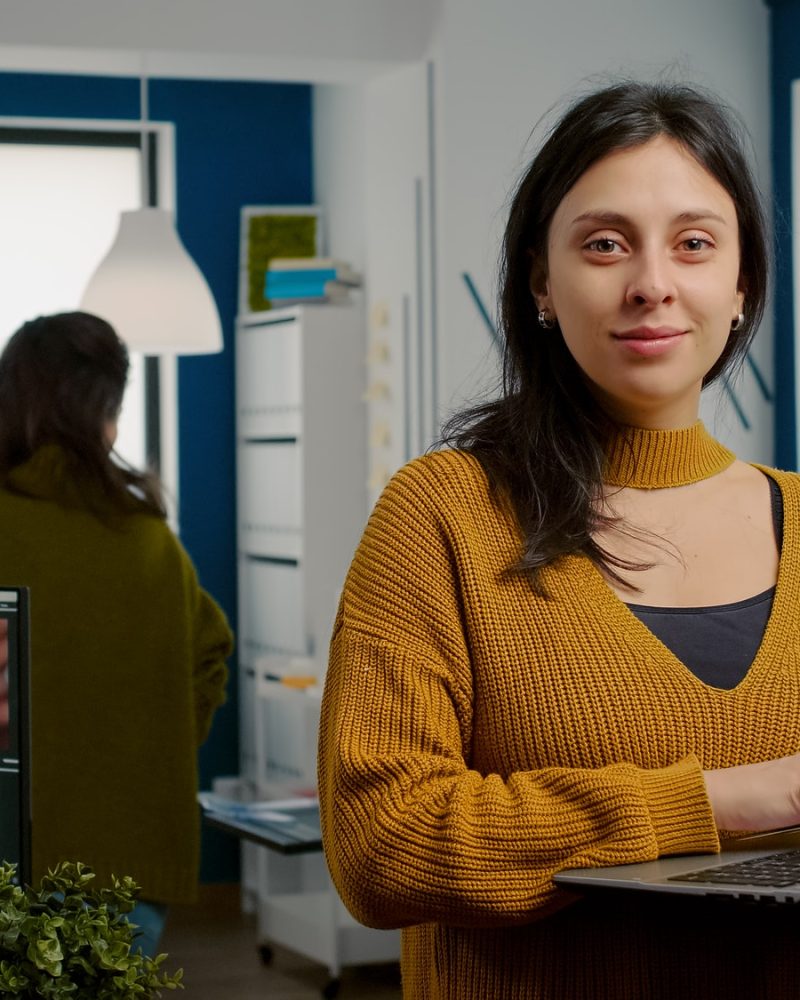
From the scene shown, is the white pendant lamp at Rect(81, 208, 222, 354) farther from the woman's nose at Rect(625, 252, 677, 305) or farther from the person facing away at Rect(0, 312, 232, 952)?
the woman's nose at Rect(625, 252, 677, 305)

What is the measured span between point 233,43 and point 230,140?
1.62m

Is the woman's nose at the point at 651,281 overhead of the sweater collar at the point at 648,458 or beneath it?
overhead

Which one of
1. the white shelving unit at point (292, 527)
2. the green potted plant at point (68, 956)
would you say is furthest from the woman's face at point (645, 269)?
the white shelving unit at point (292, 527)

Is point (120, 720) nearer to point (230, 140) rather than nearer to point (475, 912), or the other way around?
point (475, 912)

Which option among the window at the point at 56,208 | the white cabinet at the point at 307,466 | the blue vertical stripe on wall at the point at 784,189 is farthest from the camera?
the window at the point at 56,208

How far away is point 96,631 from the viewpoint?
269 cm

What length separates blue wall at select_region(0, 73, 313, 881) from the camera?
5.71 metres

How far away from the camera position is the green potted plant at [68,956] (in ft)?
3.39

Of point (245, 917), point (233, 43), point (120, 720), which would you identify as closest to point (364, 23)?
point (233, 43)

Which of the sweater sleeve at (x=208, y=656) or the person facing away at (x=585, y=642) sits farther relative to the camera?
the sweater sleeve at (x=208, y=656)

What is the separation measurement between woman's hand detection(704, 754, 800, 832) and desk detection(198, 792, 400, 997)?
2735 mm

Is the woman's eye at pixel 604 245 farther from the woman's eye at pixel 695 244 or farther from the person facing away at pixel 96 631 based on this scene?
the person facing away at pixel 96 631

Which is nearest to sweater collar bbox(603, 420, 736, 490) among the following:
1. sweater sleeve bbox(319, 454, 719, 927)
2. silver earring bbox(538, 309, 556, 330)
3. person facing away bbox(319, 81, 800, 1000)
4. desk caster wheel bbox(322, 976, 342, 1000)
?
person facing away bbox(319, 81, 800, 1000)

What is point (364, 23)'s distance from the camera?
4230mm
